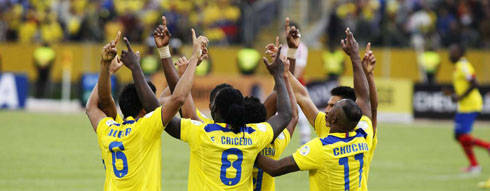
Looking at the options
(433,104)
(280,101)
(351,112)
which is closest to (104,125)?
(280,101)

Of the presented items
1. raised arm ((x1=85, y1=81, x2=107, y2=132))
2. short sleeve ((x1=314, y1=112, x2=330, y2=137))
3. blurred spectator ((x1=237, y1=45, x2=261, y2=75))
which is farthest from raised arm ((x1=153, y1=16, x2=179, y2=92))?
blurred spectator ((x1=237, y1=45, x2=261, y2=75))

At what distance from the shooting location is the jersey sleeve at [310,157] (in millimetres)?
6887

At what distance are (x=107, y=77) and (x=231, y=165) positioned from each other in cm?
138

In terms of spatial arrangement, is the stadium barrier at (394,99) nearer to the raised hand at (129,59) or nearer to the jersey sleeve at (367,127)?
the jersey sleeve at (367,127)

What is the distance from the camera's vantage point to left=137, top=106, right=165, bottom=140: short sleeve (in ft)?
22.4

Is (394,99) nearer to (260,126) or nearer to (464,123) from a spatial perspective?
(464,123)

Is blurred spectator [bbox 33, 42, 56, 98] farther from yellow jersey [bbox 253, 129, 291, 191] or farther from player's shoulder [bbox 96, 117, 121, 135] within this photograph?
yellow jersey [bbox 253, 129, 291, 191]

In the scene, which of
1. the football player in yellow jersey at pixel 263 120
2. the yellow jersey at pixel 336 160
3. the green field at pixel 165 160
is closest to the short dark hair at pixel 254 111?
the football player in yellow jersey at pixel 263 120

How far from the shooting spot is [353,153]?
23.0 feet

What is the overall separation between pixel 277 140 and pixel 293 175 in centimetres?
714

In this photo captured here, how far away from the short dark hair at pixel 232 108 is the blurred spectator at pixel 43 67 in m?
24.2

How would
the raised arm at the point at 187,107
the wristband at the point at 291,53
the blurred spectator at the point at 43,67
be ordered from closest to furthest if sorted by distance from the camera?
the raised arm at the point at 187,107
the wristband at the point at 291,53
the blurred spectator at the point at 43,67

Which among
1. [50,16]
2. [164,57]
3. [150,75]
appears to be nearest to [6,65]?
[50,16]

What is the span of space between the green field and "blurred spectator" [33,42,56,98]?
6072 millimetres
